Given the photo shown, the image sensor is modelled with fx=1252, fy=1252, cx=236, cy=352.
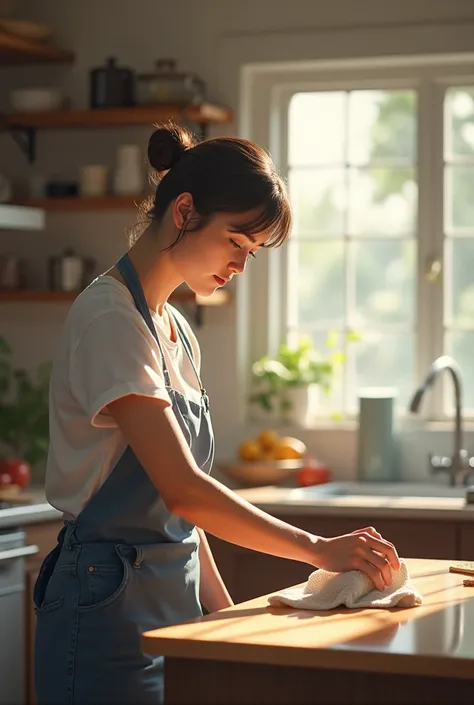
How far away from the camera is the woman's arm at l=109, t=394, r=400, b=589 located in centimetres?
174

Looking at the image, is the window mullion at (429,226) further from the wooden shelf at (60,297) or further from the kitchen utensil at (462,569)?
the kitchen utensil at (462,569)

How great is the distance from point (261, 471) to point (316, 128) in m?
1.27

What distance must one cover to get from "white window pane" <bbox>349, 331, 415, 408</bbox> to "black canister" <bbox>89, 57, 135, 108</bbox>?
1177 mm

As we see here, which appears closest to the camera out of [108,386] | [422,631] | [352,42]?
[422,631]

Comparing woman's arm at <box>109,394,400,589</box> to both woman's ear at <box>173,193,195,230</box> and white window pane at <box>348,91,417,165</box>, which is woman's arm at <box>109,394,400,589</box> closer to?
woman's ear at <box>173,193,195,230</box>

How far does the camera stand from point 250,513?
5.82 feet

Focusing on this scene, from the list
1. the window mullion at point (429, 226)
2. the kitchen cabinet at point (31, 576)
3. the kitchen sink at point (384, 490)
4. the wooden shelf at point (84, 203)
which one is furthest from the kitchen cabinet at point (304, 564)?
the wooden shelf at point (84, 203)

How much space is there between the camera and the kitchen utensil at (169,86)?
13.9 ft

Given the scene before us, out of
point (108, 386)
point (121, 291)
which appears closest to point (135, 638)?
point (108, 386)

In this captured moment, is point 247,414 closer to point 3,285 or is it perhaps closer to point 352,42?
point 3,285

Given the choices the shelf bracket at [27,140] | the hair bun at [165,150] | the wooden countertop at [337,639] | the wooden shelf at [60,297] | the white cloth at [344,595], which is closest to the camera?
the wooden countertop at [337,639]

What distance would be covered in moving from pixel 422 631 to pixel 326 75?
3.17 meters

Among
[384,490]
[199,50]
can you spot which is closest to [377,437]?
[384,490]

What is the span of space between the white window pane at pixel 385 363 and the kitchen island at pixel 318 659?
2.78 metres
